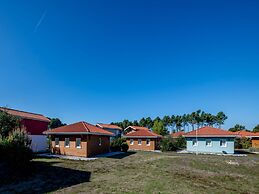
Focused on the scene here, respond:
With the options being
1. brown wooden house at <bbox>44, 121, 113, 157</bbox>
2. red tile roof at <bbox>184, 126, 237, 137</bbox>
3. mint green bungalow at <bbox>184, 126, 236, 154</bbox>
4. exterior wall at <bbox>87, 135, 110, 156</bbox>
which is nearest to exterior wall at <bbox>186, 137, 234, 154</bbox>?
mint green bungalow at <bbox>184, 126, 236, 154</bbox>

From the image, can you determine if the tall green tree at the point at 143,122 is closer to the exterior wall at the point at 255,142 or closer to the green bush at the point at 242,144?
the green bush at the point at 242,144

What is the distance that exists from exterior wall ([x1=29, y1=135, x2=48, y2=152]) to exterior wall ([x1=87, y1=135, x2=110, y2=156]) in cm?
879

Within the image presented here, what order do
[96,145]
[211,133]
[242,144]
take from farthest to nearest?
1. [242,144]
2. [211,133]
3. [96,145]

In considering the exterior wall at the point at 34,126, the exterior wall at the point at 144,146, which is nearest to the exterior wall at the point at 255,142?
the exterior wall at the point at 144,146

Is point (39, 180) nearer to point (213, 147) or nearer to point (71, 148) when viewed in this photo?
point (71, 148)

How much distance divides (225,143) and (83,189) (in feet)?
102

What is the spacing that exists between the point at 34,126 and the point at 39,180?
20.0 meters

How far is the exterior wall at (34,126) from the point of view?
97.2 ft

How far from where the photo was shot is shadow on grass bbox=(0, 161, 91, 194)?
10.9 m

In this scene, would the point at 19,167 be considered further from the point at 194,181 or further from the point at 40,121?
the point at 40,121

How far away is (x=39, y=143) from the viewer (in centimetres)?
3119

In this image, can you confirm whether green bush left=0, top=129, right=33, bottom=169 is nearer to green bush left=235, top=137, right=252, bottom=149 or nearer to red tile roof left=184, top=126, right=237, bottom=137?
red tile roof left=184, top=126, right=237, bottom=137

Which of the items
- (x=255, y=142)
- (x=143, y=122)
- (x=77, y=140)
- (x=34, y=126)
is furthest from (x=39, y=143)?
(x=143, y=122)

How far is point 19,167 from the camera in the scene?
15.3 metres
